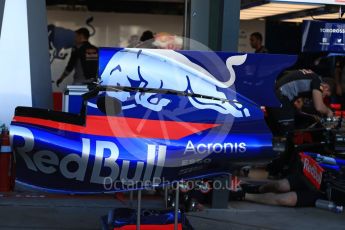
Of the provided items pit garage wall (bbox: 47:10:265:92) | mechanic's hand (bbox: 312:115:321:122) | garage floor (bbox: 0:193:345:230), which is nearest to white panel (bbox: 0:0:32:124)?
garage floor (bbox: 0:193:345:230)

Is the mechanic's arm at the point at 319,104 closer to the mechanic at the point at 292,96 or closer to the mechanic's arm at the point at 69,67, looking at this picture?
the mechanic at the point at 292,96

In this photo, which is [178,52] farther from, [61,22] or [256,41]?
[61,22]

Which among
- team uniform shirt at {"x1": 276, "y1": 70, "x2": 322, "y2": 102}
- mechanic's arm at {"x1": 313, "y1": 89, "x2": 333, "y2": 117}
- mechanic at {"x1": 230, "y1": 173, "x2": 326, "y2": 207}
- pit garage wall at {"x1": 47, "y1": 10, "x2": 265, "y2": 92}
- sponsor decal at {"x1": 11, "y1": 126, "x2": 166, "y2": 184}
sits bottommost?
mechanic at {"x1": 230, "y1": 173, "x2": 326, "y2": 207}

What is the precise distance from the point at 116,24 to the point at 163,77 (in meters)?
7.50

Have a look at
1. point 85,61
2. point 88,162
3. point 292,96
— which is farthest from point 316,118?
point 85,61

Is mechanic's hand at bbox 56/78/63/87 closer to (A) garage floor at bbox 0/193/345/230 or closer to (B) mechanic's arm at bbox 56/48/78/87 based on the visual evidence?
(B) mechanic's arm at bbox 56/48/78/87

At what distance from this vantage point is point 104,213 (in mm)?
5930

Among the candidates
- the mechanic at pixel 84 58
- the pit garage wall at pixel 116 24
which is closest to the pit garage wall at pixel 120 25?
the pit garage wall at pixel 116 24

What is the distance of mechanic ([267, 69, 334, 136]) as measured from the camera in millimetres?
7016

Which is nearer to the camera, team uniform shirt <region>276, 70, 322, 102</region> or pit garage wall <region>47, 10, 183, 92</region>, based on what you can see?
team uniform shirt <region>276, 70, 322, 102</region>

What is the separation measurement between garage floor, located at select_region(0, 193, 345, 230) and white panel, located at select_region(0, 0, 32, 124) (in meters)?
1.07

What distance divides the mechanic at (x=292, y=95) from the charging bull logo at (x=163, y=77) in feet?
10.3

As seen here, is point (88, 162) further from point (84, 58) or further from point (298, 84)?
point (84, 58)

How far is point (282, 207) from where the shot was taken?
252 inches
